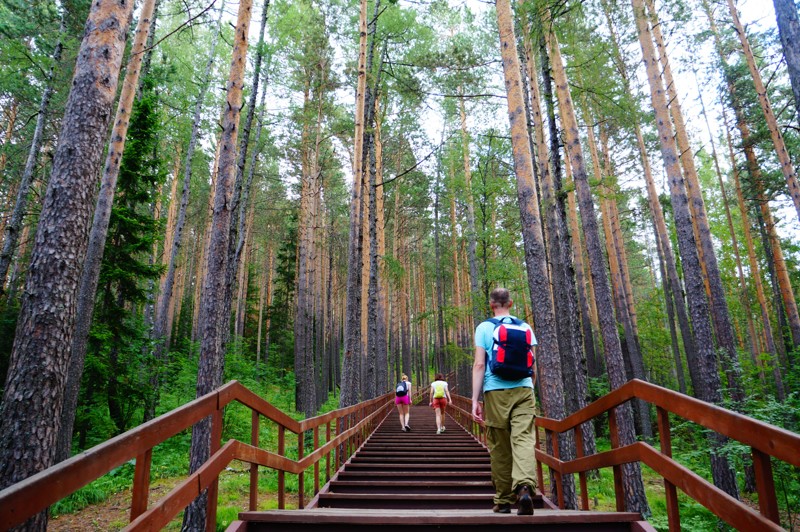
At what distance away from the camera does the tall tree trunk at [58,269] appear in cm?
369

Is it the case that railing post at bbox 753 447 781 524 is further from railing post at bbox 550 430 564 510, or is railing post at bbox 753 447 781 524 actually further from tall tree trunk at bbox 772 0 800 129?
tall tree trunk at bbox 772 0 800 129

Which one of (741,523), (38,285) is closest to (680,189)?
(741,523)

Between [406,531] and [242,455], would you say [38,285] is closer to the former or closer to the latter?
[242,455]

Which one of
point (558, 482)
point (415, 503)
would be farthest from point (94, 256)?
point (558, 482)

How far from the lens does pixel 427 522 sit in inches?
102

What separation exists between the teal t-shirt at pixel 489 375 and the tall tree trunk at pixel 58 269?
400 centimetres

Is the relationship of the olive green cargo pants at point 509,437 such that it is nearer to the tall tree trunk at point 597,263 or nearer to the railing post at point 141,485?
the railing post at point 141,485

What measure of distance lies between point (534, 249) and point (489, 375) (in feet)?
10.8

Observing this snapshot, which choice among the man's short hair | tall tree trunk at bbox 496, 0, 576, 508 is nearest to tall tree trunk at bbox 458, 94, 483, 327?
tall tree trunk at bbox 496, 0, 576, 508

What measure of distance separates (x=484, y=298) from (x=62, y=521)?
13.2 meters

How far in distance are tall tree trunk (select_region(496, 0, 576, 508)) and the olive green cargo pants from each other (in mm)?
2632

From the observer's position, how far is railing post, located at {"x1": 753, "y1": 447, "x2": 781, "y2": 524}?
171cm

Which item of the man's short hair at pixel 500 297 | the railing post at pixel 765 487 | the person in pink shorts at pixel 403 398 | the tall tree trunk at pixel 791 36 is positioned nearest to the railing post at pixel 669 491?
the railing post at pixel 765 487

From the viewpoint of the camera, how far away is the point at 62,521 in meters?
6.43
